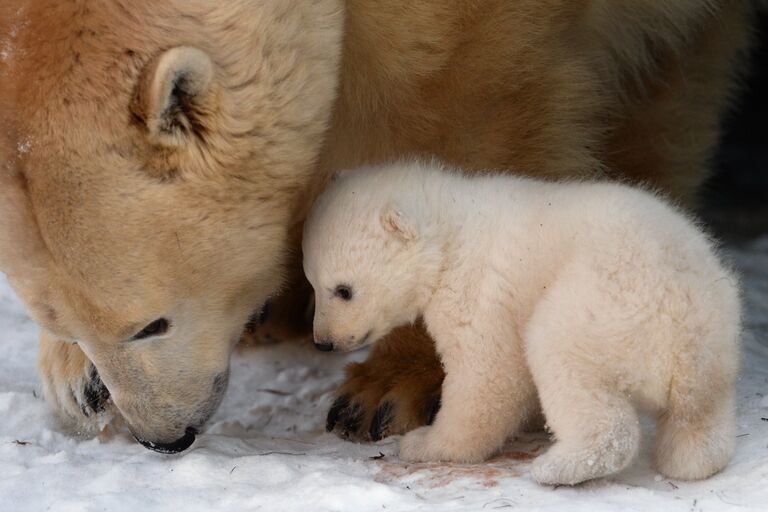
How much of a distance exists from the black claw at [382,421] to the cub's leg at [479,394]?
48cm

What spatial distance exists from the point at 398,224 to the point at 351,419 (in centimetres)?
83

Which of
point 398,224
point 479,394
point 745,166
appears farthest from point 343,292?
point 745,166

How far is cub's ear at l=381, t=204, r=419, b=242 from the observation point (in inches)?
105

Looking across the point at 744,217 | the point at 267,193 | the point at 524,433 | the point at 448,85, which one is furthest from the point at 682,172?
the point at 267,193

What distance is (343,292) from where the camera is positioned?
274 cm

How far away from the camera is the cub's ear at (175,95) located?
2.51 metres

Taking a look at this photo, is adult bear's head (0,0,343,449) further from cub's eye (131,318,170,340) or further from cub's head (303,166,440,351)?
cub's head (303,166,440,351)

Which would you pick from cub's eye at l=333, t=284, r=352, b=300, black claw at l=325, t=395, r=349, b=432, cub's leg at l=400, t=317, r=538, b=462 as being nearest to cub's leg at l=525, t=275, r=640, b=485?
cub's leg at l=400, t=317, r=538, b=462

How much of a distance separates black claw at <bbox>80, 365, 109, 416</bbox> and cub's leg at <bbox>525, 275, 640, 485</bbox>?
1.35 m

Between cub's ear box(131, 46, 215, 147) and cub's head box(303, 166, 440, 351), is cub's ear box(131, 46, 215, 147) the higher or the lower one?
the higher one

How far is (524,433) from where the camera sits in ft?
9.63

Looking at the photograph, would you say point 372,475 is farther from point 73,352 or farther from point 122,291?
point 73,352

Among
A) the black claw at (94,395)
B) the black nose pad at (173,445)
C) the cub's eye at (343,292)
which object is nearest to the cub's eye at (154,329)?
the black nose pad at (173,445)

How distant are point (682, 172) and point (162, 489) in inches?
100
